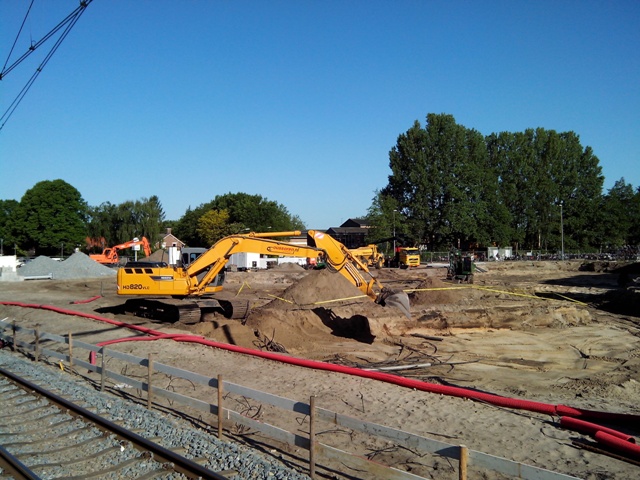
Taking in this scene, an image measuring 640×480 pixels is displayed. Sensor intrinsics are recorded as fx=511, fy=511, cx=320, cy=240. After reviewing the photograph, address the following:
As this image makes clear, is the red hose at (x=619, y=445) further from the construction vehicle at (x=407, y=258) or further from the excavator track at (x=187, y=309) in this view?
the construction vehicle at (x=407, y=258)

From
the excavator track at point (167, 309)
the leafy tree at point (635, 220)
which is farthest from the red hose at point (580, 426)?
the leafy tree at point (635, 220)

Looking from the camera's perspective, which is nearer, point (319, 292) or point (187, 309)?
point (187, 309)

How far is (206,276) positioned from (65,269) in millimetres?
33773

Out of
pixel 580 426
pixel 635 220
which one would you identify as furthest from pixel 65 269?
pixel 635 220

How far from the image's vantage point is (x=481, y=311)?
2136 centimetres

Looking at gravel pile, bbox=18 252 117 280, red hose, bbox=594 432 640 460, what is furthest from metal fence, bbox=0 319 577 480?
gravel pile, bbox=18 252 117 280

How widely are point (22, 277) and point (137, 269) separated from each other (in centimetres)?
3114

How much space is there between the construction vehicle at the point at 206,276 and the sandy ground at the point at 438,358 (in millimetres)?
721

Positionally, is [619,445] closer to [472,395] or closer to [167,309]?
[472,395]

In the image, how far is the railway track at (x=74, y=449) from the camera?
6.33 metres

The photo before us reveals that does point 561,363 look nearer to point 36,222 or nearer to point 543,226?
point 543,226

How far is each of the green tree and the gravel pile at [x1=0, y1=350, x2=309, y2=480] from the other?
255ft

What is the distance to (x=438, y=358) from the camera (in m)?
15.8

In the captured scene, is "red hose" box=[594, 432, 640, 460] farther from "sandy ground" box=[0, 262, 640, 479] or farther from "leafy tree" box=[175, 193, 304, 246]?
"leafy tree" box=[175, 193, 304, 246]
